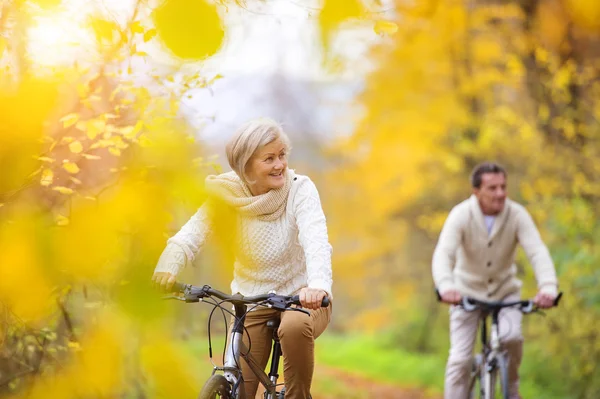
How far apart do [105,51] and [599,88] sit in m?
7.61

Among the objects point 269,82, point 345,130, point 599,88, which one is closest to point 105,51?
point 599,88

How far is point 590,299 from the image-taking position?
26.2 feet

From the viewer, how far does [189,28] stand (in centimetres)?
188

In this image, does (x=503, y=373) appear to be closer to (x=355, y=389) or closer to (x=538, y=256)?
(x=538, y=256)

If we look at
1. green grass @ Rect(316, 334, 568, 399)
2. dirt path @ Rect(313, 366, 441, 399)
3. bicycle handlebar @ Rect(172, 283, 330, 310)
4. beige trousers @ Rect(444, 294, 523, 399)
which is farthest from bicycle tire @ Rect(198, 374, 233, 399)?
dirt path @ Rect(313, 366, 441, 399)

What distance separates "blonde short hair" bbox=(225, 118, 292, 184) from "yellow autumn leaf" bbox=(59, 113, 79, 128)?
65cm

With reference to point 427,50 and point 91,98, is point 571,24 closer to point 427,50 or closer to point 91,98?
point 427,50

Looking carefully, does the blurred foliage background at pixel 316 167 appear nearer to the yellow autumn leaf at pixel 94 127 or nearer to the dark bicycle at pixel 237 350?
the yellow autumn leaf at pixel 94 127

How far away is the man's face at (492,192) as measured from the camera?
18.8ft

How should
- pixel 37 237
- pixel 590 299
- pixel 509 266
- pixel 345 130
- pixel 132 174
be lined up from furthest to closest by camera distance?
pixel 345 130
pixel 590 299
pixel 509 266
pixel 132 174
pixel 37 237

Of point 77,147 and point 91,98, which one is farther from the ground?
point 91,98

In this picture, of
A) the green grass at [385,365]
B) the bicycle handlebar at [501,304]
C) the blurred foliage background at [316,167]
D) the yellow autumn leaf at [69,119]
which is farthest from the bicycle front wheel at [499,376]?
the yellow autumn leaf at [69,119]

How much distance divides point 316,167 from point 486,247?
47.1 ft

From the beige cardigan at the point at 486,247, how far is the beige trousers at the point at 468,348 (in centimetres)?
19
